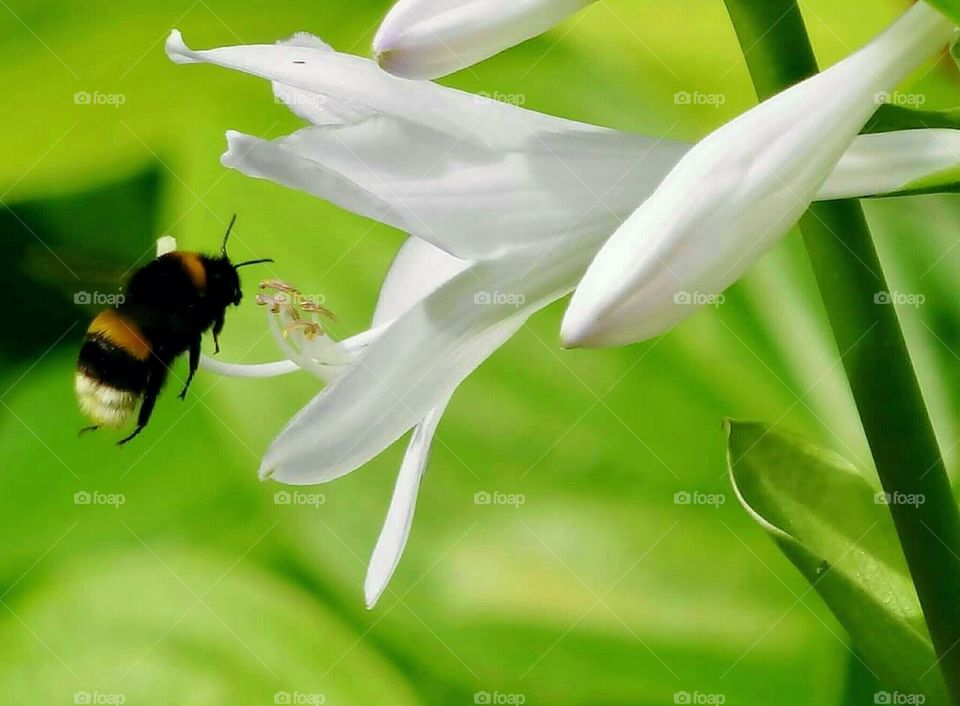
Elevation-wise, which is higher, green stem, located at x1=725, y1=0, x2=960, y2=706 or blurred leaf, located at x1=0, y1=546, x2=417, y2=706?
green stem, located at x1=725, y1=0, x2=960, y2=706

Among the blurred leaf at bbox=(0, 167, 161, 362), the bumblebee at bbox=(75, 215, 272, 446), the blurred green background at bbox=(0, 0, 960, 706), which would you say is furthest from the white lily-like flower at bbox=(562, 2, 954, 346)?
the blurred leaf at bbox=(0, 167, 161, 362)

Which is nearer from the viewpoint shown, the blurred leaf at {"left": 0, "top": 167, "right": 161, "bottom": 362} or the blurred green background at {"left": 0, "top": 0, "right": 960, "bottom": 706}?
the blurred green background at {"left": 0, "top": 0, "right": 960, "bottom": 706}

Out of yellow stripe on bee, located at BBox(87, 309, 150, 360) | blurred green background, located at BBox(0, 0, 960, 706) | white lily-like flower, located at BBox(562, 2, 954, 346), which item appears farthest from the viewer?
blurred green background, located at BBox(0, 0, 960, 706)

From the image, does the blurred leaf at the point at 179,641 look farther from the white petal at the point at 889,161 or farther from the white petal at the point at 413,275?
the white petal at the point at 889,161

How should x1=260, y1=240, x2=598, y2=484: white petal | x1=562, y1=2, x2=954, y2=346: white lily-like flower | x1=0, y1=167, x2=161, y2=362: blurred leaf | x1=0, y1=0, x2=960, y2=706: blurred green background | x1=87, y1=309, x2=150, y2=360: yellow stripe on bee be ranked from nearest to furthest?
x1=562, y1=2, x2=954, y2=346: white lily-like flower, x1=260, y1=240, x2=598, y2=484: white petal, x1=87, y1=309, x2=150, y2=360: yellow stripe on bee, x1=0, y1=0, x2=960, y2=706: blurred green background, x1=0, y1=167, x2=161, y2=362: blurred leaf

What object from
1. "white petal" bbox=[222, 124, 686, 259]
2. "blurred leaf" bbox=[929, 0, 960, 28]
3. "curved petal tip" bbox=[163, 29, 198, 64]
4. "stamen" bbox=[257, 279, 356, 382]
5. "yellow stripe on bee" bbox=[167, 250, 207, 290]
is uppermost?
"blurred leaf" bbox=[929, 0, 960, 28]

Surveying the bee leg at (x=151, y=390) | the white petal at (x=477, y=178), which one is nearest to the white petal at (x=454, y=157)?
the white petal at (x=477, y=178)

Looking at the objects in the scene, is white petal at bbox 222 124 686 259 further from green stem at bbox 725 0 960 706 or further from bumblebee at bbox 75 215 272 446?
bumblebee at bbox 75 215 272 446
